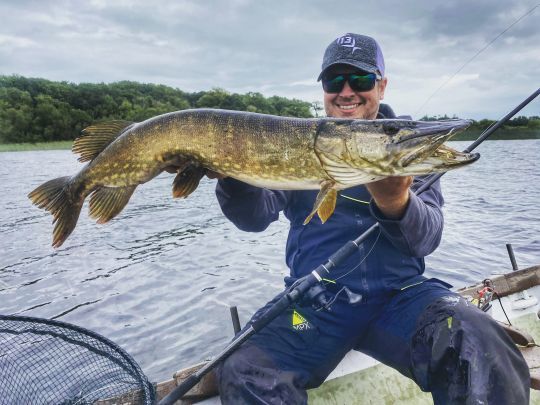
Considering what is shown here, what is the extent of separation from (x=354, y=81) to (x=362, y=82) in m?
0.05

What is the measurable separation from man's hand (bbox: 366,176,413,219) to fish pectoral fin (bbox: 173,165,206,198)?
33.5 inches

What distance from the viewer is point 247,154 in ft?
6.85

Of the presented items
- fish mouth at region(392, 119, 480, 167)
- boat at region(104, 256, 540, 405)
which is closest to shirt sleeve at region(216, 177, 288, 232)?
boat at region(104, 256, 540, 405)

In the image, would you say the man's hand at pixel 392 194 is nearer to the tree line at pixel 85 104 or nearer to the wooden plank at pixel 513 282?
the wooden plank at pixel 513 282

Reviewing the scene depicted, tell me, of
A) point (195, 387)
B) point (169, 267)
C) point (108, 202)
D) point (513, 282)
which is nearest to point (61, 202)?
point (108, 202)

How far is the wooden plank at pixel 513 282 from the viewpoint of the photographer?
338 centimetres

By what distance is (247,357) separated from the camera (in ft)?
6.98

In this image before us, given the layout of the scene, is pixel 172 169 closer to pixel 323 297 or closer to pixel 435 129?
pixel 323 297

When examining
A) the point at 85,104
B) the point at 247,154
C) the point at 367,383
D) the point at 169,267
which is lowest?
the point at 169,267

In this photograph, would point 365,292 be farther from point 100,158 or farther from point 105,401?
point 100,158

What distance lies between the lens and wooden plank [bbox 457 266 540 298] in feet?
11.1

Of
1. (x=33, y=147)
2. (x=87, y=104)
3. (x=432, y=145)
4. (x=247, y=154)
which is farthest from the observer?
(x=87, y=104)

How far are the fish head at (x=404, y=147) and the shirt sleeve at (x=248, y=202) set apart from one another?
768mm

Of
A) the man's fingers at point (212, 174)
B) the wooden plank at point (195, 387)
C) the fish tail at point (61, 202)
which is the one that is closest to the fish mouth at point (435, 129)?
the man's fingers at point (212, 174)
